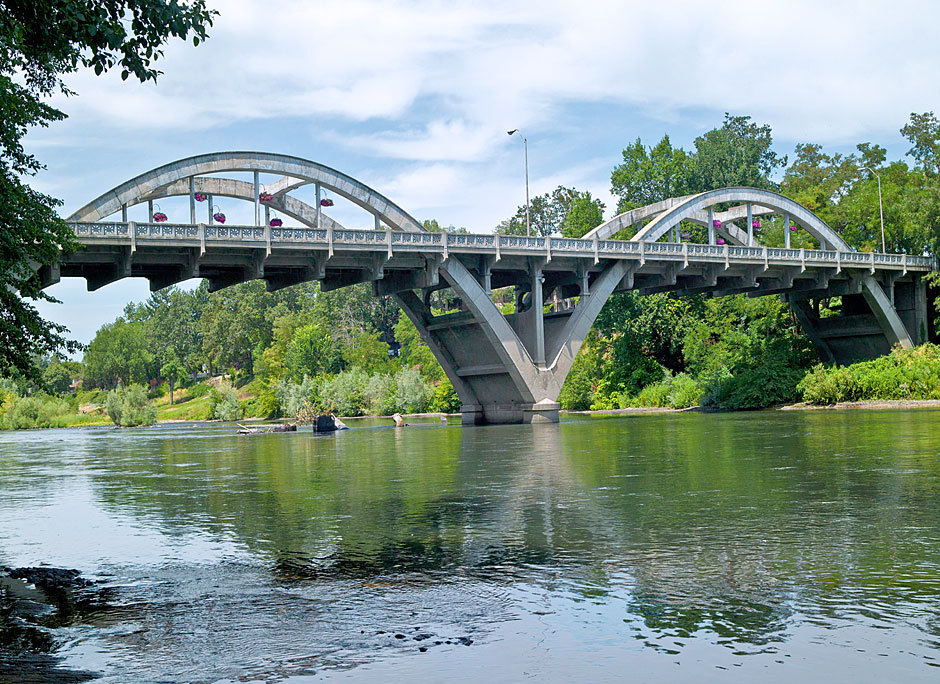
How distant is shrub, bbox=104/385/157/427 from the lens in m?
86.3

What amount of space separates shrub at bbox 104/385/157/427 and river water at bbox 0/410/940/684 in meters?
65.7

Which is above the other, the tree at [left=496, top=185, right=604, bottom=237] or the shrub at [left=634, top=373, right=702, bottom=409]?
the tree at [left=496, top=185, right=604, bottom=237]

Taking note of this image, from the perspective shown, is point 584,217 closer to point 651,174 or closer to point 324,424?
point 651,174

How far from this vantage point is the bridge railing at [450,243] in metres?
38.9

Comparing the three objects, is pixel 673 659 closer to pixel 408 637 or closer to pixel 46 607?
pixel 408 637

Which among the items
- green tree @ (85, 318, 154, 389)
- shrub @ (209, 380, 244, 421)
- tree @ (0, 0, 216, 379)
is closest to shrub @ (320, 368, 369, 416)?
shrub @ (209, 380, 244, 421)

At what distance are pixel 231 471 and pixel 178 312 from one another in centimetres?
14504

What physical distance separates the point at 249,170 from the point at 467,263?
39.2 ft

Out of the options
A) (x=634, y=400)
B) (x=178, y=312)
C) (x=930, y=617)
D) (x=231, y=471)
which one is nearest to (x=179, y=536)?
(x=930, y=617)

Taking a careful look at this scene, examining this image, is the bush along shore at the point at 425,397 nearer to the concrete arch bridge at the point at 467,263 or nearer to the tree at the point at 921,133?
the concrete arch bridge at the point at 467,263

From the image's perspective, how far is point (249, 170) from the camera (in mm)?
44656

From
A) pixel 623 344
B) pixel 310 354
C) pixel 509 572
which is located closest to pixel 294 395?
pixel 310 354

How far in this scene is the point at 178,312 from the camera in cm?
16462

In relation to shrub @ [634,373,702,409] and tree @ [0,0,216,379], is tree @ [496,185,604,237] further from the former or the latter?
tree @ [0,0,216,379]
